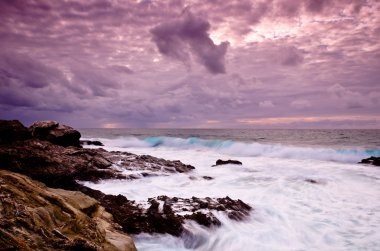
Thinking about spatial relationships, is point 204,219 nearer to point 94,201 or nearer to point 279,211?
point 94,201

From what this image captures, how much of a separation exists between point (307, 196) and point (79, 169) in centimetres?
845

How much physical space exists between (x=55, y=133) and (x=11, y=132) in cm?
491

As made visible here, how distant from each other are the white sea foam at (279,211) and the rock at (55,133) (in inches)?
165

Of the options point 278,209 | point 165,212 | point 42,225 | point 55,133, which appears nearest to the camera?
point 42,225

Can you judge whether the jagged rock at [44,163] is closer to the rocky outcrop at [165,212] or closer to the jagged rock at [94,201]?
the jagged rock at [94,201]

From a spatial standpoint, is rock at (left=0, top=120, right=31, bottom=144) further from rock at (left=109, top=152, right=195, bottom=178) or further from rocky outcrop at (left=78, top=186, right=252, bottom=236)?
rock at (left=109, top=152, right=195, bottom=178)

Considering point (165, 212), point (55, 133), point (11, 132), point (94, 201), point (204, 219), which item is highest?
point (11, 132)

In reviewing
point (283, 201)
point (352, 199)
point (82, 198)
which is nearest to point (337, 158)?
point (352, 199)

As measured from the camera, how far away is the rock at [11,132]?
8676 mm

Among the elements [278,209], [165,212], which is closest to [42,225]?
[165,212]

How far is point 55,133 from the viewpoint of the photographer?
13758 mm

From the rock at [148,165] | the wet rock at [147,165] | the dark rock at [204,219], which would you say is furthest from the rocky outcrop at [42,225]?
the wet rock at [147,165]

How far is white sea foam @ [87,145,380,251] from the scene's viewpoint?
6.62 m

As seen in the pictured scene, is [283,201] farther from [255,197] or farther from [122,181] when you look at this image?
[122,181]
